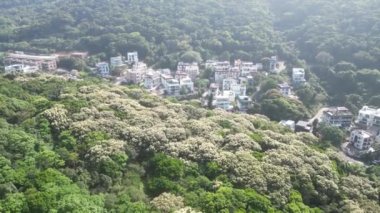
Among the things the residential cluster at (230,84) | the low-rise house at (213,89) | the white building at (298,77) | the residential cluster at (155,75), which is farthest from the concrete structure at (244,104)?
the white building at (298,77)

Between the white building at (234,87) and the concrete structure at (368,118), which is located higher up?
the white building at (234,87)

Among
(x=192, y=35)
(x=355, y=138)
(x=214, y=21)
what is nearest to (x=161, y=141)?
(x=355, y=138)

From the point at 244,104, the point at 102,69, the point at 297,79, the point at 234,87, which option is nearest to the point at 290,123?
the point at 244,104

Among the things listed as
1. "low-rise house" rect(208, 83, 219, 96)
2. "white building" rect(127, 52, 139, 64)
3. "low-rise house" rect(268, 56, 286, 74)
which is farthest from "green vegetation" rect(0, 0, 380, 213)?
"white building" rect(127, 52, 139, 64)

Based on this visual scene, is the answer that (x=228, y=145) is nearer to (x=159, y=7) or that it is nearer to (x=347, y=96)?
(x=347, y=96)

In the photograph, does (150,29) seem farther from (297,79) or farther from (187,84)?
(297,79)

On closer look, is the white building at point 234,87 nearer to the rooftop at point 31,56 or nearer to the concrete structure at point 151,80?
the concrete structure at point 151,80
